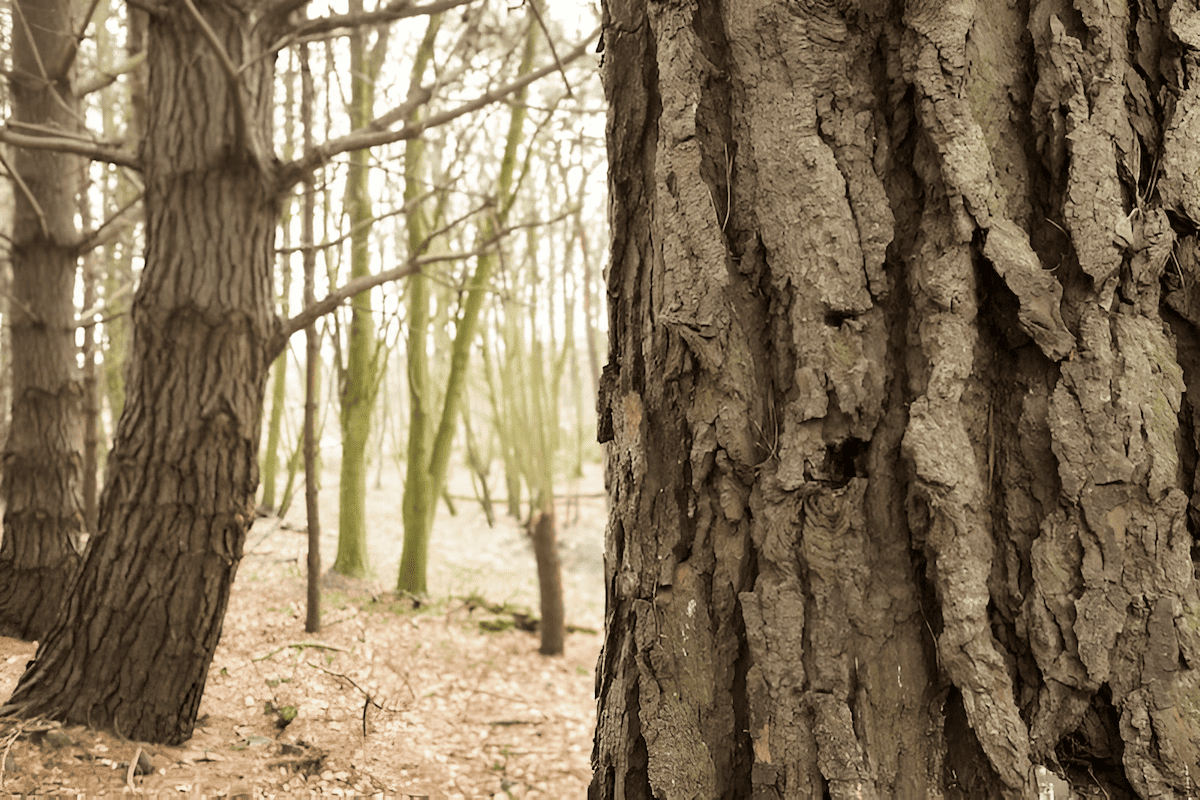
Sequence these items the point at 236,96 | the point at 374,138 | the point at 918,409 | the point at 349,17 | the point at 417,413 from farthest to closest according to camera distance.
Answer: the point at 417,413, the point at 374,138, the point at 349,17, the point at 236,96, the point at 918,409

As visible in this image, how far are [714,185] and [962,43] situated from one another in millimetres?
356

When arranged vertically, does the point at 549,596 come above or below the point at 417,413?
below

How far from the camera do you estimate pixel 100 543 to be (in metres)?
2.77

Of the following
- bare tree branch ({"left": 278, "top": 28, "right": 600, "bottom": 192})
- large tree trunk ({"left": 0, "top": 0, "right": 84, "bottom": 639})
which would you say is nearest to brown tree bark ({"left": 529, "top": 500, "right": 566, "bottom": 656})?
large tree trunk ({"left": 0, "top": 0, "right": 84, "bottom": 639})

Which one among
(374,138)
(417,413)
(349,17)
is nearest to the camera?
(349,17)

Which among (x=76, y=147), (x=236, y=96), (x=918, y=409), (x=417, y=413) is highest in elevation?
(x=236, y=96)

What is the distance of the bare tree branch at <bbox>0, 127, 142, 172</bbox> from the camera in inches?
99.1

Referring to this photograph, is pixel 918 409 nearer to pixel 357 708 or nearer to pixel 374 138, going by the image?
pixel 374 138

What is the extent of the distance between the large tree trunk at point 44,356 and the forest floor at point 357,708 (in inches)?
25.7

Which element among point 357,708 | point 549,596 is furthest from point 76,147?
point 549,596

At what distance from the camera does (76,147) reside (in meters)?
2.80

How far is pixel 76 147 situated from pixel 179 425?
1140 mm

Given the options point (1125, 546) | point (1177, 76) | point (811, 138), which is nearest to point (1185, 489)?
point (1125, 546)

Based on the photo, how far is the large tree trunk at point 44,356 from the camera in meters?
3.93
